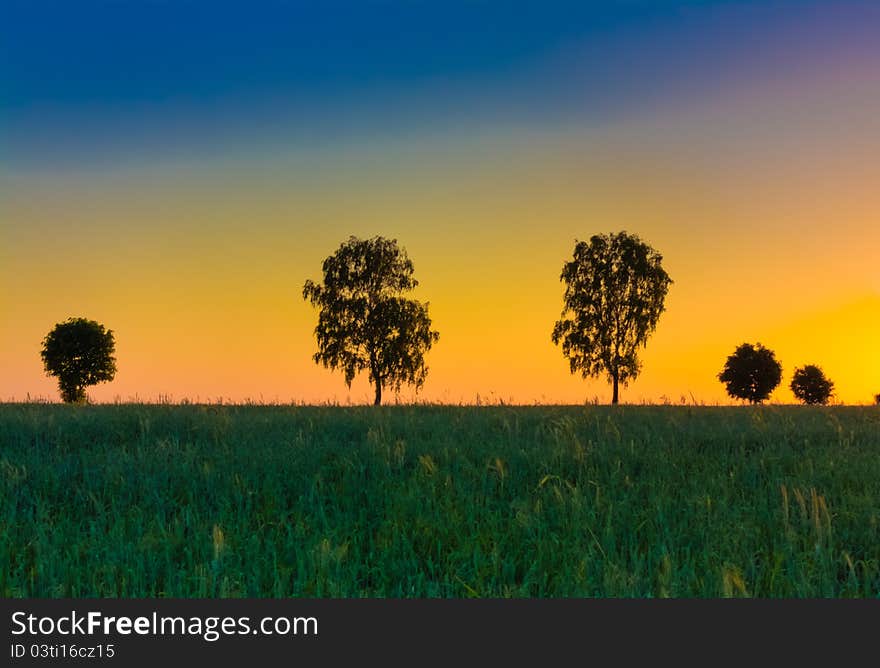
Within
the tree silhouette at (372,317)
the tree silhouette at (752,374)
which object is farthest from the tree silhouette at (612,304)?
the tree silhouette at (752,374)

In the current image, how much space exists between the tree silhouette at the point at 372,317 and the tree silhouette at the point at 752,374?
46471mm

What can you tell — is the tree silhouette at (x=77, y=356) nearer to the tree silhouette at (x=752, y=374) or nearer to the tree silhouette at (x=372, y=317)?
the tree silhouette at (x=372, y=317)

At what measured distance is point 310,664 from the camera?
4273mm

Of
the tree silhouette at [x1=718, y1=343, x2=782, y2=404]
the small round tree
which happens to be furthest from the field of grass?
the small round tree

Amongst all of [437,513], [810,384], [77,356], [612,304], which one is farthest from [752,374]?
[437,513]

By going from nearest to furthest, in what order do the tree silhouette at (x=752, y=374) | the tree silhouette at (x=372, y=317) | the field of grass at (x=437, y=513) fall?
the field of grass at (x=437, y=513) < the tree silhouette at (x=372, y=317) < the tree silhouette at (x=752, y=374)

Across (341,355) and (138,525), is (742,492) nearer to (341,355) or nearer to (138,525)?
(138,525)

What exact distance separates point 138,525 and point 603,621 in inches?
178

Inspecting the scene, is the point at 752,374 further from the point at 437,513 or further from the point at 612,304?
the point at 437,513

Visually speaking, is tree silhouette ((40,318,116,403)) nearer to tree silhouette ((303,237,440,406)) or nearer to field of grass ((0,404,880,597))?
tree silhouette ((303,237,440,406))

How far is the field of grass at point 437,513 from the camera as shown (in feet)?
18.9

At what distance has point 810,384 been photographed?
99562mm

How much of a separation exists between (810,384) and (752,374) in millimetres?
14329

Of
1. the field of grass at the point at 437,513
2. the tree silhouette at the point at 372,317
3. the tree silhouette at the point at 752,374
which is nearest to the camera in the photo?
the field of grass at the point at 437,513
